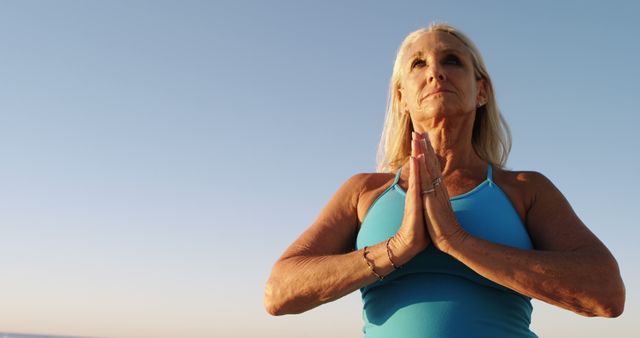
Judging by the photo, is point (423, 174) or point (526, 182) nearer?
point (423, 174)

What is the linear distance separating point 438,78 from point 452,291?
3.53ft

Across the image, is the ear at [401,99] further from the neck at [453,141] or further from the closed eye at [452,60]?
the closed eye at [452,60]

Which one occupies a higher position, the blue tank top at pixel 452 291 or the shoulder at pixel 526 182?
the shoulder at pixel 526 182

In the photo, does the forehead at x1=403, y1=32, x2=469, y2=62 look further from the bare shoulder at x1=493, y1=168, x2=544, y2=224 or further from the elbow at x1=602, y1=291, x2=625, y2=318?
the elbow at x1=602, y1=291, x2=625, y2=318

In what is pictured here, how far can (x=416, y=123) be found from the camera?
3.83 metres

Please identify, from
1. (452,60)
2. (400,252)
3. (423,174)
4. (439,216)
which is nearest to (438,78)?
(452,60)

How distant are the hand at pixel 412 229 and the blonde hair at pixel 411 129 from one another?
2.94 ft

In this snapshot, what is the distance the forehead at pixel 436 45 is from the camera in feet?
12.2

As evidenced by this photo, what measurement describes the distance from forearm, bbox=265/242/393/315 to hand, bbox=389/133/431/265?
0.22 feet

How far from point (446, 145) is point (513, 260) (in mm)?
988

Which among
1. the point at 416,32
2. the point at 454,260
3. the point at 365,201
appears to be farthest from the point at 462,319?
the point at 416,32

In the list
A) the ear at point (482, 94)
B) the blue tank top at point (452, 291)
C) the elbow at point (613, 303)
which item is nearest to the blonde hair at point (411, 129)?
the ear at point (482, 94)

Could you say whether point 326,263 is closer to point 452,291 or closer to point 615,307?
point 452,291

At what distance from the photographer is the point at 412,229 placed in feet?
10.1
